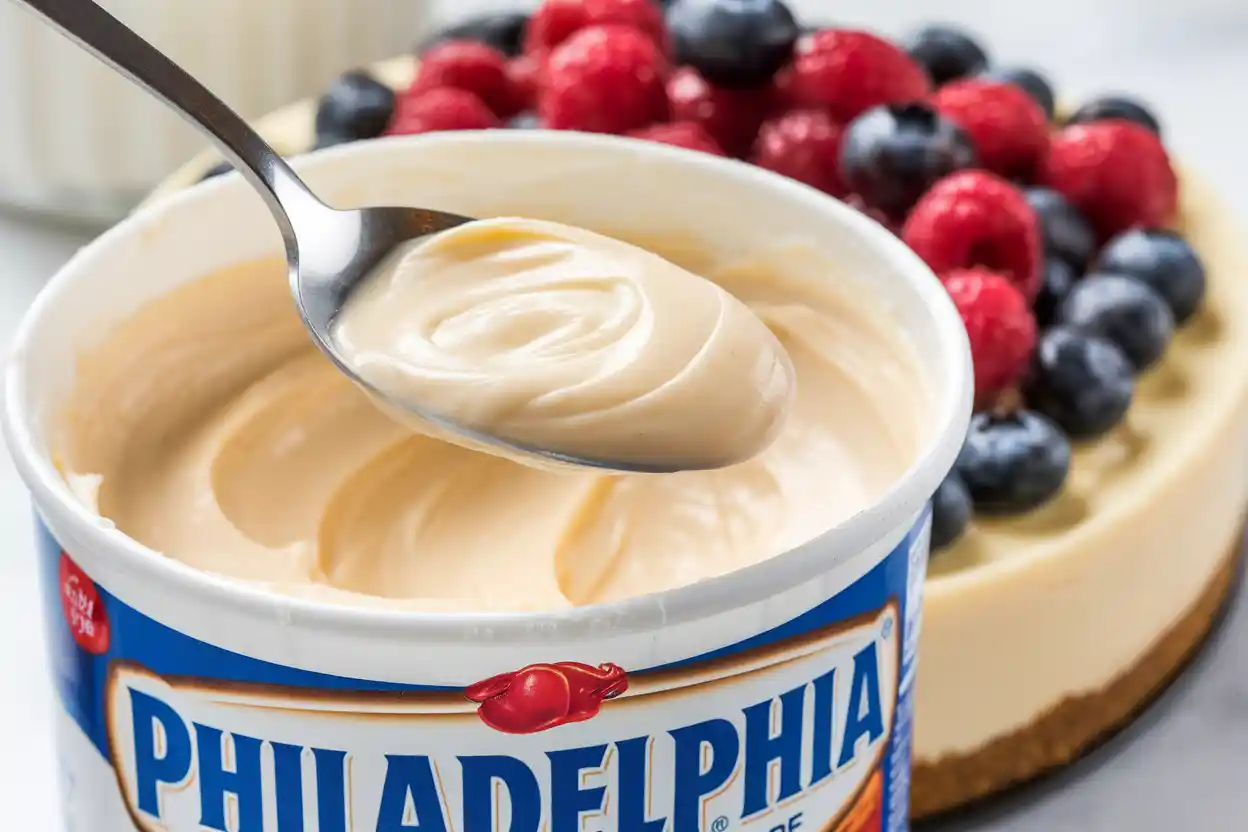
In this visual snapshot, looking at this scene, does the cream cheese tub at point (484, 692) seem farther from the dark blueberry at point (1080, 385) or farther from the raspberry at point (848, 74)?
the raspberry at point (848, 74)

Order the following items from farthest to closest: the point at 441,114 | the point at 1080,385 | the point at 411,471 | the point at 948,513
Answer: the point at 441,114, the point at 1080,385, the point at 948,513, the point at 411,471

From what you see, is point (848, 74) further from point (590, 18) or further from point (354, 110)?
point (354, 110)

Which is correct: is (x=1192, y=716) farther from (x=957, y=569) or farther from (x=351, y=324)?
(x=351, y=324)

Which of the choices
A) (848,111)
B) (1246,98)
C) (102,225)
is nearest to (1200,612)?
(848,111)

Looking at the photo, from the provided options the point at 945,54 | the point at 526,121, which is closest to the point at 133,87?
the point at 526,121

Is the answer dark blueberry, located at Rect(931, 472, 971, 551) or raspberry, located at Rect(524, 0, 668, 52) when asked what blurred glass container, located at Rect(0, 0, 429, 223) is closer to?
raspberry, located at Rect(524, 0, 668, 52)

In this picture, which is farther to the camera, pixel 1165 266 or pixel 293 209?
pixel 1165 266
